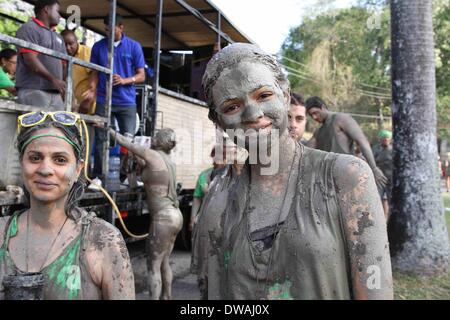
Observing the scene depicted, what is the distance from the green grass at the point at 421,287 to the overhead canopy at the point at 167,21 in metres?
5.48

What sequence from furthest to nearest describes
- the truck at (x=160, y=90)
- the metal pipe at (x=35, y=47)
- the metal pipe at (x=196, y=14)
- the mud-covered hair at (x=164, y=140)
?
the metal pipe at (x=196, y=14)
the mud-covered hair at (x=164, y=140)
the truck at (x=160, y=90)
the metal pipe at (x=35, y=47)

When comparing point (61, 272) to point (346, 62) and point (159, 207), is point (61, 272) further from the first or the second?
point (346, 62)

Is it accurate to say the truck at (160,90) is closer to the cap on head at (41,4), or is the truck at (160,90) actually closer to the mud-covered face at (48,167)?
the cap on head at (41,4)

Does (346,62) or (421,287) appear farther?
(346,62)

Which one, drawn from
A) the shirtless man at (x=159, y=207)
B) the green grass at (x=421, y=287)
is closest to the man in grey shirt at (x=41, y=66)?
the shirtless man at (x=159, y=207)

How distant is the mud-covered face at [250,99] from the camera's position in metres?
1.66

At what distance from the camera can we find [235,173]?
6.57 feet

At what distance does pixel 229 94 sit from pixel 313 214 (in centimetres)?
53

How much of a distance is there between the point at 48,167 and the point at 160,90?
5.15 metres

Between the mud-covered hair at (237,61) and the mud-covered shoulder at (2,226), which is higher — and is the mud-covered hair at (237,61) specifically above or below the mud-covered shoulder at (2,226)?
above

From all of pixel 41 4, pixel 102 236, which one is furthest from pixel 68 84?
pixel 102 236

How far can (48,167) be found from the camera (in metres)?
2.05
